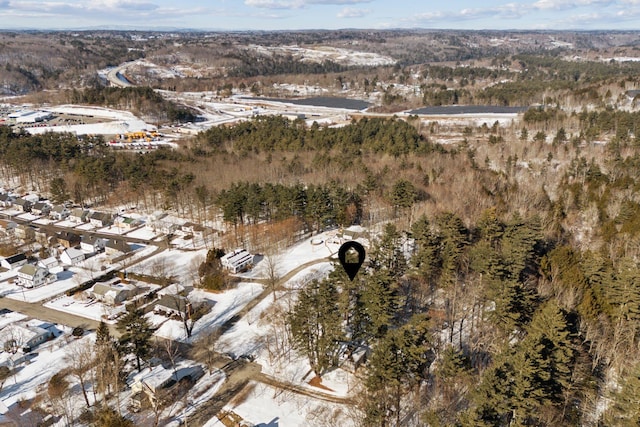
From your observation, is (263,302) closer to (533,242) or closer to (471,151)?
(533,242)

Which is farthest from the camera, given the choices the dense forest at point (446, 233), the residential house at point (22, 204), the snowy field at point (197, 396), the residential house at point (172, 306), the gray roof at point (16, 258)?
the residential house at point (22, 204)


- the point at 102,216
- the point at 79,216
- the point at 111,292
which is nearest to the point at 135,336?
the point at 111,292

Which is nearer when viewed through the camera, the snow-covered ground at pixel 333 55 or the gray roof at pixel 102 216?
the gray roof at pixel 102 216

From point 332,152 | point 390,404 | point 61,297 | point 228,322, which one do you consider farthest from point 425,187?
point 61,297

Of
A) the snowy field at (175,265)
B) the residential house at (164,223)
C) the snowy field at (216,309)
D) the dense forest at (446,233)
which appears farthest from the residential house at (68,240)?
the snowy field at (216,309)

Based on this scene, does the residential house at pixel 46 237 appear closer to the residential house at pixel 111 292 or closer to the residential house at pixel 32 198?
the residential house at pixel 32 198

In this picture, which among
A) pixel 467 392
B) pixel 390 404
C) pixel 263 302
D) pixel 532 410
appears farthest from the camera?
pixel 263 302
